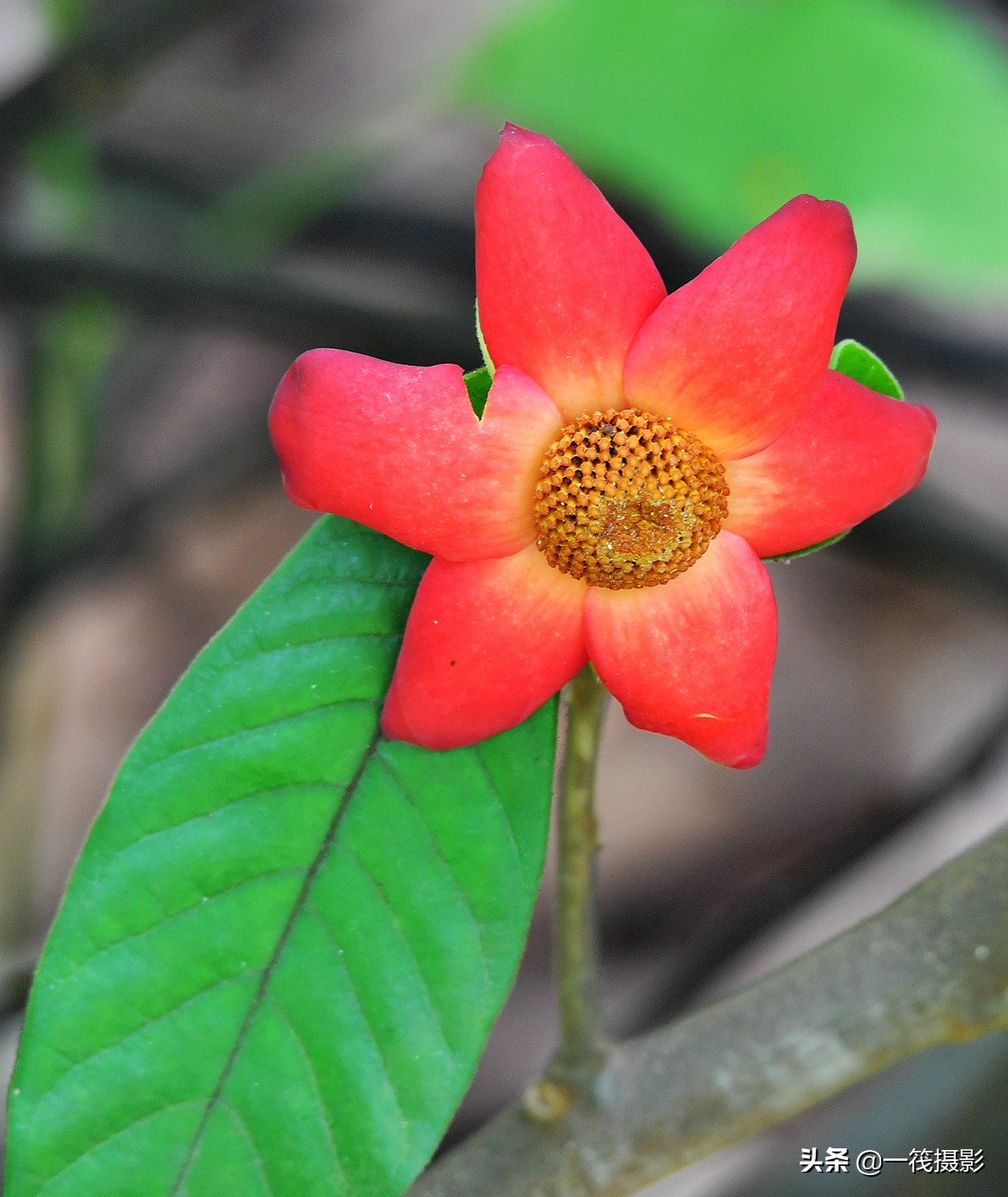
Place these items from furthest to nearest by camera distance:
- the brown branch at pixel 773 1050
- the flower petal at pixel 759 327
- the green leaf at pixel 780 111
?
1. the green leaf at pixel 780 111
2. the brown branch at pixel 773 1050
3. the flower petal at pixel 759 327

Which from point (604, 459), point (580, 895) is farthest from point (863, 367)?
point (580, 895)

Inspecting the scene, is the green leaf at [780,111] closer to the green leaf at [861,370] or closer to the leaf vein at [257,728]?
the green leaf at [861,370]

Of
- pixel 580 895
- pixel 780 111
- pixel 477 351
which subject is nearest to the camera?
pixel 580 895

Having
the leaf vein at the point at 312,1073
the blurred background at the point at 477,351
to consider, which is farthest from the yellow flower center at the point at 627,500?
the blurred background at the point at 477,351

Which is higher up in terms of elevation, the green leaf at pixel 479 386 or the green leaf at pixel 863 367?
the green leaf at pixel 863 367

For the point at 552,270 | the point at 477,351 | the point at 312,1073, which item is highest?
the point at 552,270

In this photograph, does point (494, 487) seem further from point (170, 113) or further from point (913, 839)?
point (170, 113)

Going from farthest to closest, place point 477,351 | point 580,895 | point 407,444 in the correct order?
1. point 477,351
2. point 580,895
3. point 407,444

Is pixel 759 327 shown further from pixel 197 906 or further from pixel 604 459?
pixel 197 906
